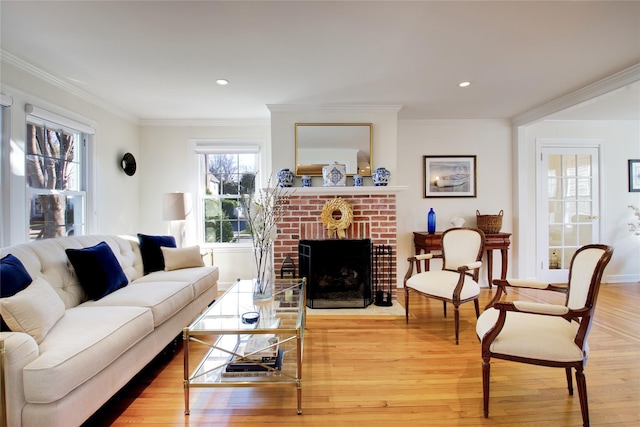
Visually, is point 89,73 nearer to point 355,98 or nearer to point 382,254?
point 355,98

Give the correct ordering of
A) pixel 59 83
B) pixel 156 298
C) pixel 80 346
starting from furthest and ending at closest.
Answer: pixel 59 83
pixel 156 298
pixel 80 346

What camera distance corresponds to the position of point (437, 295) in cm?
251

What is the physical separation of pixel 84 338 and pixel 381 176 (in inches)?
114

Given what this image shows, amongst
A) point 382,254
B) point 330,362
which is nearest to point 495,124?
point 382,254

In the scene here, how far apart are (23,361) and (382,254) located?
2.95 m

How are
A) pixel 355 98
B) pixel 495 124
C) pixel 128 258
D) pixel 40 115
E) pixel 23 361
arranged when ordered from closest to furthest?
pixel 23 361
pixel 40 115
pixel 128 258
pixel 355 98
pixel 495 124

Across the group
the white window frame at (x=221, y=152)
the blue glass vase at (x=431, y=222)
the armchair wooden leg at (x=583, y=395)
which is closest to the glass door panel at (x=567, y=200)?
the blue glass vase at (x=431, y=222)

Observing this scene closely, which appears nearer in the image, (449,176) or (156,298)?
(156,298)

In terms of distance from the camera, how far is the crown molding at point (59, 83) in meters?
2.24

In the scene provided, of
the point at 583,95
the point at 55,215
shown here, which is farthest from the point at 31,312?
the point at 583,95

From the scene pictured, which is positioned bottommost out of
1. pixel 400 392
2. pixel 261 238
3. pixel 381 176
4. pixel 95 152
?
pixel 400 392

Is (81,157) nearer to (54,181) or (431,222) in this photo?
(54,181)

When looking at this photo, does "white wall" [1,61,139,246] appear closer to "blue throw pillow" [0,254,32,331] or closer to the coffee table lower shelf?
"blue throw pillow" [0,254,32,331]

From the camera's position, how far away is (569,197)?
4.05 meters
